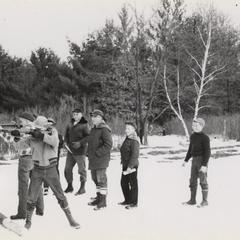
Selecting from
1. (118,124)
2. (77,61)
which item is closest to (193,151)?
(118,124)

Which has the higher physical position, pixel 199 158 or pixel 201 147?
pixel 201 147

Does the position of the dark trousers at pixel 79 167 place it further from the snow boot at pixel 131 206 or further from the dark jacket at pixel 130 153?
the snow boot at pixel 131 206

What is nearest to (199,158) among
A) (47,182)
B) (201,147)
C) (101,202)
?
(201,147)

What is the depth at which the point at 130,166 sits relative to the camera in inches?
279

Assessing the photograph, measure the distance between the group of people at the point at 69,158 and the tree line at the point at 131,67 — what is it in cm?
1331

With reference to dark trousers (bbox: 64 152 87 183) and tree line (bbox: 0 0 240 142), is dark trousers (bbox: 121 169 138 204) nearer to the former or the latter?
dark trousers (bbox: 64 152 87 183)

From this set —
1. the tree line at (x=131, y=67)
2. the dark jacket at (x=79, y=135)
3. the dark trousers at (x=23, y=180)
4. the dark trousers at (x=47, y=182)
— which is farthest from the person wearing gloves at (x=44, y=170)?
the tree line at (x=131, y=67)

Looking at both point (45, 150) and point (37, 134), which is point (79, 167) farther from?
point (37, 134)

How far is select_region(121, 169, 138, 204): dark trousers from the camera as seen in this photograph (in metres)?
7.17

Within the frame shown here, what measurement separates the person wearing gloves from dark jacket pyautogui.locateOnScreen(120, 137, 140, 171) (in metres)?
1.56

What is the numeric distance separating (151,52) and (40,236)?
63.7 ft

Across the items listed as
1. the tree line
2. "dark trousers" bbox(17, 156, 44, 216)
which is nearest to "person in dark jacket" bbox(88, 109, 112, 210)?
"dark trousers" bbox(17, 156, 44, 216)

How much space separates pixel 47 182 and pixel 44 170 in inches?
5.4

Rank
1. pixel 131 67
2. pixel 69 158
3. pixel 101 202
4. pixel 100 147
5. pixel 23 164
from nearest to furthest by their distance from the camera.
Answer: pixel 23 164
pixel 101 202
pixel 100 147
pixel 69 158
pixel 131 67
